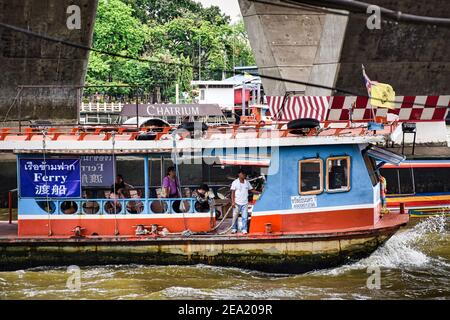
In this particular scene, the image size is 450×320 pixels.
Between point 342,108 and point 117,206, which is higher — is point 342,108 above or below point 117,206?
above

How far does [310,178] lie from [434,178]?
28.7 ft

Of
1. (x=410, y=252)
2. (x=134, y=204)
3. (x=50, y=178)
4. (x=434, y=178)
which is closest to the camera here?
(x=50, y=178)

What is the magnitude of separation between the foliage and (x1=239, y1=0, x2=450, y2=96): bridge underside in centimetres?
2534

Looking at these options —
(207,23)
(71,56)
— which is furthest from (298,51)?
(207,23)

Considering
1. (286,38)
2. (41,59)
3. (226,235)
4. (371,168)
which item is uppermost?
(286,38)

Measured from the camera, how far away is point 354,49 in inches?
922

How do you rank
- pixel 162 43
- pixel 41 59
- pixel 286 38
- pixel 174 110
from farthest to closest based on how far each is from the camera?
1. pixel 162 43
2. pixel 286 38
3. pixel 41 59
4. pixel 174 110

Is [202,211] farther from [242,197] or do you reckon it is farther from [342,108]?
[342,108]

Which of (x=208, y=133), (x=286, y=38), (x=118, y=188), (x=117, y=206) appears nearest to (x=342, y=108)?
(x=286, y=38)

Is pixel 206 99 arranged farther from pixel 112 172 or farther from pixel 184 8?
pixel 112 172

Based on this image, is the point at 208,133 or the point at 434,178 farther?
the point at 434,178

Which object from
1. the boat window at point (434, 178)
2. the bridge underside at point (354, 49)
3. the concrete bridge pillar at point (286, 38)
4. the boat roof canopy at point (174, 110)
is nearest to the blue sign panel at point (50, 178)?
the boat roof canopy at point (174, 110)

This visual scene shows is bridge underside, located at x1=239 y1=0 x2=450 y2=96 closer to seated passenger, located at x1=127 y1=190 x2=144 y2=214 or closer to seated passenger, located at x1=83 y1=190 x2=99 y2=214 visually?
seated passenger, located at x1=127 y1=190 x2=144 y2=214

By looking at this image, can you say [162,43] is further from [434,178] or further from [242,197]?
[242,197]
